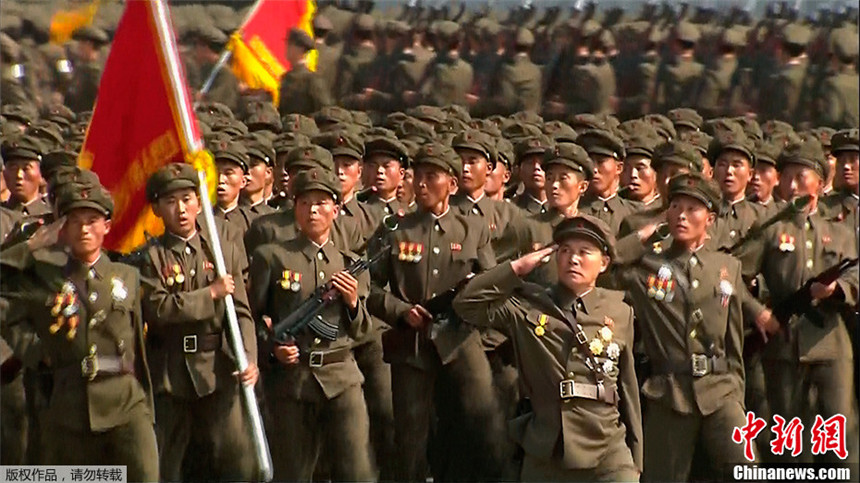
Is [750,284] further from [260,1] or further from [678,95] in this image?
[678,95]

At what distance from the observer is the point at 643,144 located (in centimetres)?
1614

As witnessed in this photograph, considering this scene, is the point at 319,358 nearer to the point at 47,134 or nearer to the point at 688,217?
the point at 688,217

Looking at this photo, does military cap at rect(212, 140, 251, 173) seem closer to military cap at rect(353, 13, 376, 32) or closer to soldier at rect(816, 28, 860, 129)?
soldier at rect(816, 28, 860, 129)

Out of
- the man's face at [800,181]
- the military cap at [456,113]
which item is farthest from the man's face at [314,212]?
the military cap at [456,113]

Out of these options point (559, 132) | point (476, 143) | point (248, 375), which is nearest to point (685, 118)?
point (559, 132)

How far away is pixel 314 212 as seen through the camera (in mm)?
13586

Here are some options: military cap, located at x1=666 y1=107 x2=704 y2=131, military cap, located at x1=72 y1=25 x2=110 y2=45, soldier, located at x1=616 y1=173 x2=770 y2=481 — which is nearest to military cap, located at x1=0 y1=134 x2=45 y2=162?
soldier, located at x1=616 y1=173 x2=770 y2=481

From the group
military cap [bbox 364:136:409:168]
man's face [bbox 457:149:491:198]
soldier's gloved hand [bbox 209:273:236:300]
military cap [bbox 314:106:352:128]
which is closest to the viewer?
soldier's gloved hand [bbox 209:273:236:300]

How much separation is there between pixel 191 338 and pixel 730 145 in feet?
13.9

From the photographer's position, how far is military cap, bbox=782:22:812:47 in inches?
850

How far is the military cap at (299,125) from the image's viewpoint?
17.7 metres

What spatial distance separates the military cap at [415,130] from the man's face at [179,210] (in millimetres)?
3653

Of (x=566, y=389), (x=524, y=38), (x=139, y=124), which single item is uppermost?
(x=139, y=124)

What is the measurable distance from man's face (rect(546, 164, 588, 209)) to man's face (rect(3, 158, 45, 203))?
10.9 feet
